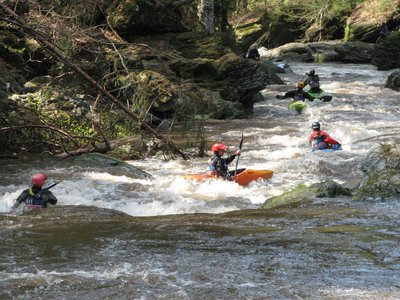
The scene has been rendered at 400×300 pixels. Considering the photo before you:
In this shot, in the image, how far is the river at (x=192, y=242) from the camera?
13.5ft

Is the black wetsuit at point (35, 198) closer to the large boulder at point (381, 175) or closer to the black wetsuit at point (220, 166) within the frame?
the black wetsuit at point (220, 166)

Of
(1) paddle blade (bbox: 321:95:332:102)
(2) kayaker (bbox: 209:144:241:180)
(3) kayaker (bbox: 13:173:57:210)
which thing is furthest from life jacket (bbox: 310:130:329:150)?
(1) paddle blade (bbox: 321:95:332:102)

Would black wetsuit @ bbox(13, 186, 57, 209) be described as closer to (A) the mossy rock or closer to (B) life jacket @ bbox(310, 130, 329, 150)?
(A) the mossy rock

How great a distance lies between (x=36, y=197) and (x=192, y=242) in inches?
129

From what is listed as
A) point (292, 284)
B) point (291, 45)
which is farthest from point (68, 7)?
point (291, 45)

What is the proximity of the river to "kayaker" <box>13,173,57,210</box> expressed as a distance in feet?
1.28

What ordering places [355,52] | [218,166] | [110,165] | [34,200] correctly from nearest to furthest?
[34,200], [218,166], [110,165], [355,52]

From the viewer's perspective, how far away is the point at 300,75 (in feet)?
79.0

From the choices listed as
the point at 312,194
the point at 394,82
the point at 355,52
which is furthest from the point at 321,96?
the point at 312,194

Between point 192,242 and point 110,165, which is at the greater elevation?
point 192,242

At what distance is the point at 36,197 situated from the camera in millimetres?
7762

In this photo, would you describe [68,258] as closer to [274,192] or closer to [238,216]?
[238,216]

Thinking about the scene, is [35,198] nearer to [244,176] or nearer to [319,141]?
[244,176]

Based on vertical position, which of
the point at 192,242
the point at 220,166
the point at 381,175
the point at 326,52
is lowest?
the point at 220,166
